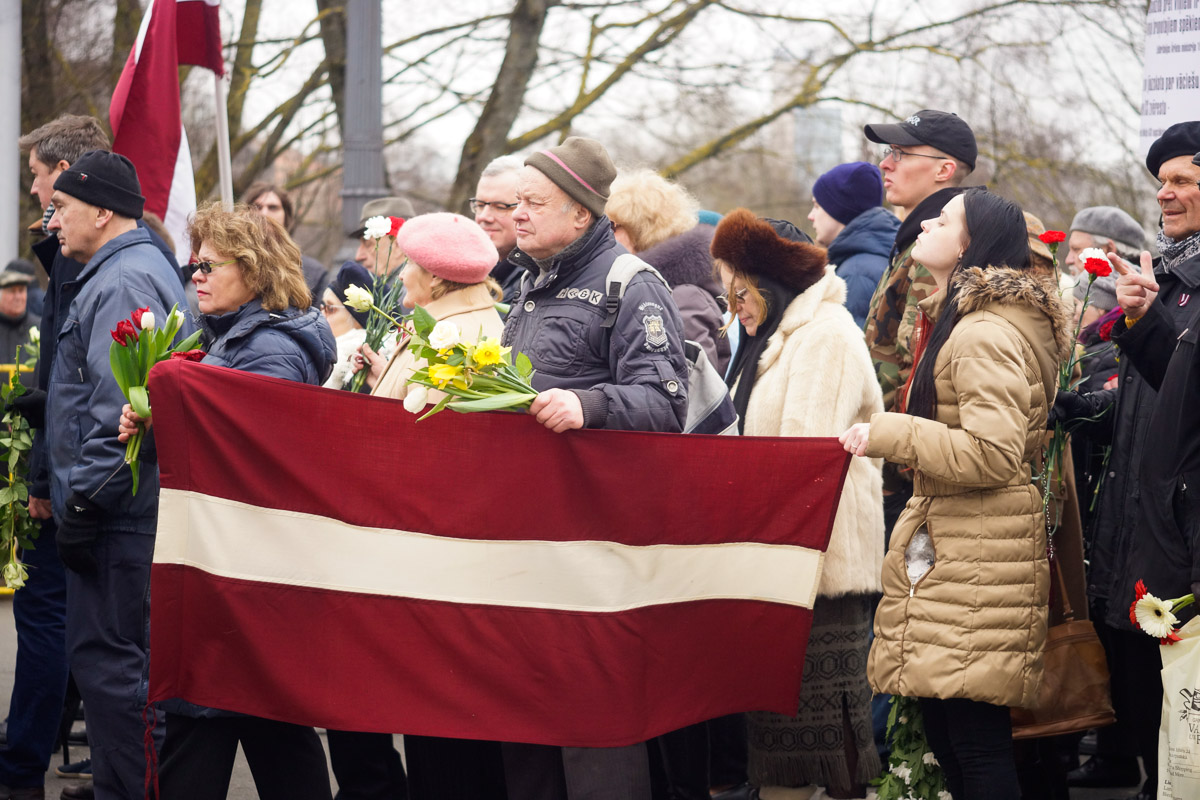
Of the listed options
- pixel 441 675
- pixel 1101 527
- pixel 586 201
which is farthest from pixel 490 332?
pixel 1101 527

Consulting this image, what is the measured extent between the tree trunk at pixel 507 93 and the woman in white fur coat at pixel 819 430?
968cm

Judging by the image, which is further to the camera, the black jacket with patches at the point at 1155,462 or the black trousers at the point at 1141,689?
the black trousers at the point at 1141,689

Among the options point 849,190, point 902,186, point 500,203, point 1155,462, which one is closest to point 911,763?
point 1155,462

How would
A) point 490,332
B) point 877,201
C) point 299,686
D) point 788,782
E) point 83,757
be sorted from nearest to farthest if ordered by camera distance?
point 299,686, point 490,332, point 788,782, point 83,757, point 877,201

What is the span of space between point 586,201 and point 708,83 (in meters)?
11.7

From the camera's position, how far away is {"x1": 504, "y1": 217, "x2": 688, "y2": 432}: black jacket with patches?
385cm

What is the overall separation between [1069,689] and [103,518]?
325 cm

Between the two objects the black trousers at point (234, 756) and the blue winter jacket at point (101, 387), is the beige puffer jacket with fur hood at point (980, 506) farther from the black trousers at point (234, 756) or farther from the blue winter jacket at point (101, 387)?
the blue winter jacket at point (101, 387)

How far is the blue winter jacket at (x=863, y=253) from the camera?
6.29m

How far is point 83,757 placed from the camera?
5.99 m

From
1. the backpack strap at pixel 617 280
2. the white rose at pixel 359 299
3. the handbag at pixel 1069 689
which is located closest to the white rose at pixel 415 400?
the backpack strap at pixel 617 280

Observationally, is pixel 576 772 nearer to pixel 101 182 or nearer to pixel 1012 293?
pixel 1012 293

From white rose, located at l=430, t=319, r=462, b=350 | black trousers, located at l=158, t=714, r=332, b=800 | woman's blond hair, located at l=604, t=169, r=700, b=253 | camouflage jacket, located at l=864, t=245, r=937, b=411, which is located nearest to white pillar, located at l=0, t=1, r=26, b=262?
woman's blond hair, located at l=604, t=169, r=700, b=253

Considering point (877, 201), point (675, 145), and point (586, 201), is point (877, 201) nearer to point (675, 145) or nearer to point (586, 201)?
point (586, 201)
